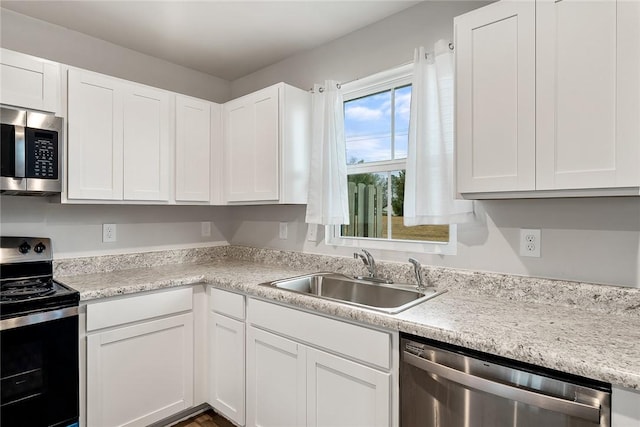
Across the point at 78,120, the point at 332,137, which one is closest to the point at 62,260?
the point at 78,120

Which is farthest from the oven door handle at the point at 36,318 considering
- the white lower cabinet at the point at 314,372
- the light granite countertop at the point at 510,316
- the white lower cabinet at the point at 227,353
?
the white lower cabinet at the point at 314,372

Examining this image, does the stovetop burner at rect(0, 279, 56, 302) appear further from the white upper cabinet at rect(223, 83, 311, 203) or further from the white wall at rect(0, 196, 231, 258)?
the white upper cabinet at rect(223, 83, 311, 203)

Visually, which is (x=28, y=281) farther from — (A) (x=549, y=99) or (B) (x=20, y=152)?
(A) (x=549, y=99)

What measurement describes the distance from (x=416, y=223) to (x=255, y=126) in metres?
1.29

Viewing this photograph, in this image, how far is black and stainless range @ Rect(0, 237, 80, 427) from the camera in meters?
1.52

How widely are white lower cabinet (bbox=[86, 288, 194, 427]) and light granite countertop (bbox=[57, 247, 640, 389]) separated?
102 millimetres

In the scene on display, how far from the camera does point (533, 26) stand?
1.32 meters

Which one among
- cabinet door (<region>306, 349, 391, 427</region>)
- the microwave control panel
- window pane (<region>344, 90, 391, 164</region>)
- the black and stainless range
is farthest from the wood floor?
window pane (<region>344, 90, 391, 164</region>)

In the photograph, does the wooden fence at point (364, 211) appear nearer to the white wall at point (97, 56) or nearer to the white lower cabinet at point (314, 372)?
the white lower cabinet at point (314, 372)

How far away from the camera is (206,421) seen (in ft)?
7.31

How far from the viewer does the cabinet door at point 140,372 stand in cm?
183

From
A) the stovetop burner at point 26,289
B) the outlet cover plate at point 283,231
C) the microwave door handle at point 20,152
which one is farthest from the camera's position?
the outlet cover plate at point 283,231

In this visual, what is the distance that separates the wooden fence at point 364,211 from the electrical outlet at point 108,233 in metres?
1.58

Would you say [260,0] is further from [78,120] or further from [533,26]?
[533,26]
